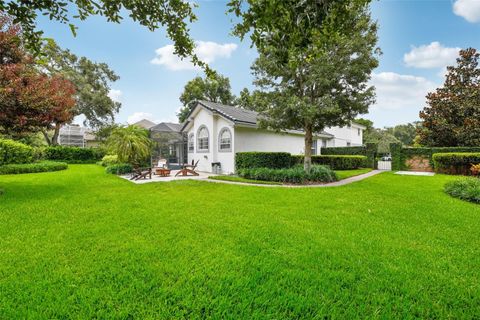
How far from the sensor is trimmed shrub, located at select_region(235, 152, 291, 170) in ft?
44.3

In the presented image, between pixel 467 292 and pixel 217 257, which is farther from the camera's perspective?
pixel 217 257

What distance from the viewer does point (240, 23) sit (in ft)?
8.31

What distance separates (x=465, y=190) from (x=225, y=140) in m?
12.1

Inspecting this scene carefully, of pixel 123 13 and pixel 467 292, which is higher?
pixel 123 13

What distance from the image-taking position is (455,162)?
14.2 meters

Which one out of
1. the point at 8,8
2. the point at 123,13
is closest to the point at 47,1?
the point at 8,8

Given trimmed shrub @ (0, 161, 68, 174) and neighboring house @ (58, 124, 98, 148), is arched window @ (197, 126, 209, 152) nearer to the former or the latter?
trimmed shrub @ (0, 161, 68, 174)

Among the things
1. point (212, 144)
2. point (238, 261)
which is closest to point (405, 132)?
point (212, 144)

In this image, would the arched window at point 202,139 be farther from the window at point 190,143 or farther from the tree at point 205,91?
the tree at point 205,91

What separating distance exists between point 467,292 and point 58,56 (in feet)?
136

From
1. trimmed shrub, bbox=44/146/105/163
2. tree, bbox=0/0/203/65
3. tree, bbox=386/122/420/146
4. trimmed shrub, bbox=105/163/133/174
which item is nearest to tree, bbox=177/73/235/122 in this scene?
trimmed shrub, bbox=44/146/105/163

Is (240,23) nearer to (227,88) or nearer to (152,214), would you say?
(152,214)

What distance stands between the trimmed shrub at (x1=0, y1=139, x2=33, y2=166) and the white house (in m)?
13.1

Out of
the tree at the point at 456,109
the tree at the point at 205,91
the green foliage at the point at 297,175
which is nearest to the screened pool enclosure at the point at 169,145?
the green foliage at the point at 297,175
